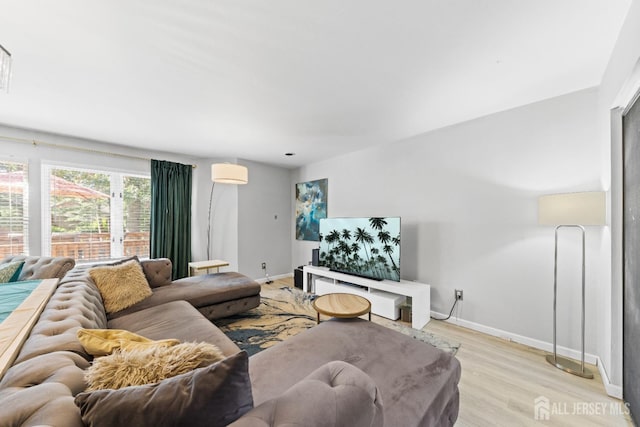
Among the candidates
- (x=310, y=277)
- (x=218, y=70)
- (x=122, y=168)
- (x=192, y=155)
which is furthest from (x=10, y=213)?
(x=310, y=277)

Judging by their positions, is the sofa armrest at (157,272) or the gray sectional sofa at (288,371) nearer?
the gray sectional sofa at (288,371)

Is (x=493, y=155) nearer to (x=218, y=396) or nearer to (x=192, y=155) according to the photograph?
(x=218, y=396)

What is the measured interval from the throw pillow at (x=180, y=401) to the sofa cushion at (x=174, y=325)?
865 mm

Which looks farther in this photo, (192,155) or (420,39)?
(192,155)

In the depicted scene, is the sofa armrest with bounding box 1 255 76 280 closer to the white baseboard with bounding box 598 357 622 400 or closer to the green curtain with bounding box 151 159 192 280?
the green curtain with bounding box 151 159 192 280

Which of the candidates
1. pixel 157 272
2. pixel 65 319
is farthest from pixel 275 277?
pixel 65 319

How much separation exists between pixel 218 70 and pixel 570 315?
145 inches

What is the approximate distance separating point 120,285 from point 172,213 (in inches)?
84.9

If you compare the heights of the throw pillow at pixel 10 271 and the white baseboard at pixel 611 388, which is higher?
the throw pillow at pixel 10 271

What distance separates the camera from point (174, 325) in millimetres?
1875

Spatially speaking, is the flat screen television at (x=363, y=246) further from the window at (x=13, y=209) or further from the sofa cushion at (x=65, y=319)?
the window at (x=13, y=209)

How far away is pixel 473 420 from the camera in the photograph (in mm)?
1549

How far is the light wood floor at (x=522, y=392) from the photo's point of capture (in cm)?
156

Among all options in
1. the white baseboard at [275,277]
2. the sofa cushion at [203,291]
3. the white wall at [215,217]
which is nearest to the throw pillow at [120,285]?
the sofa cushion at [203,291]
